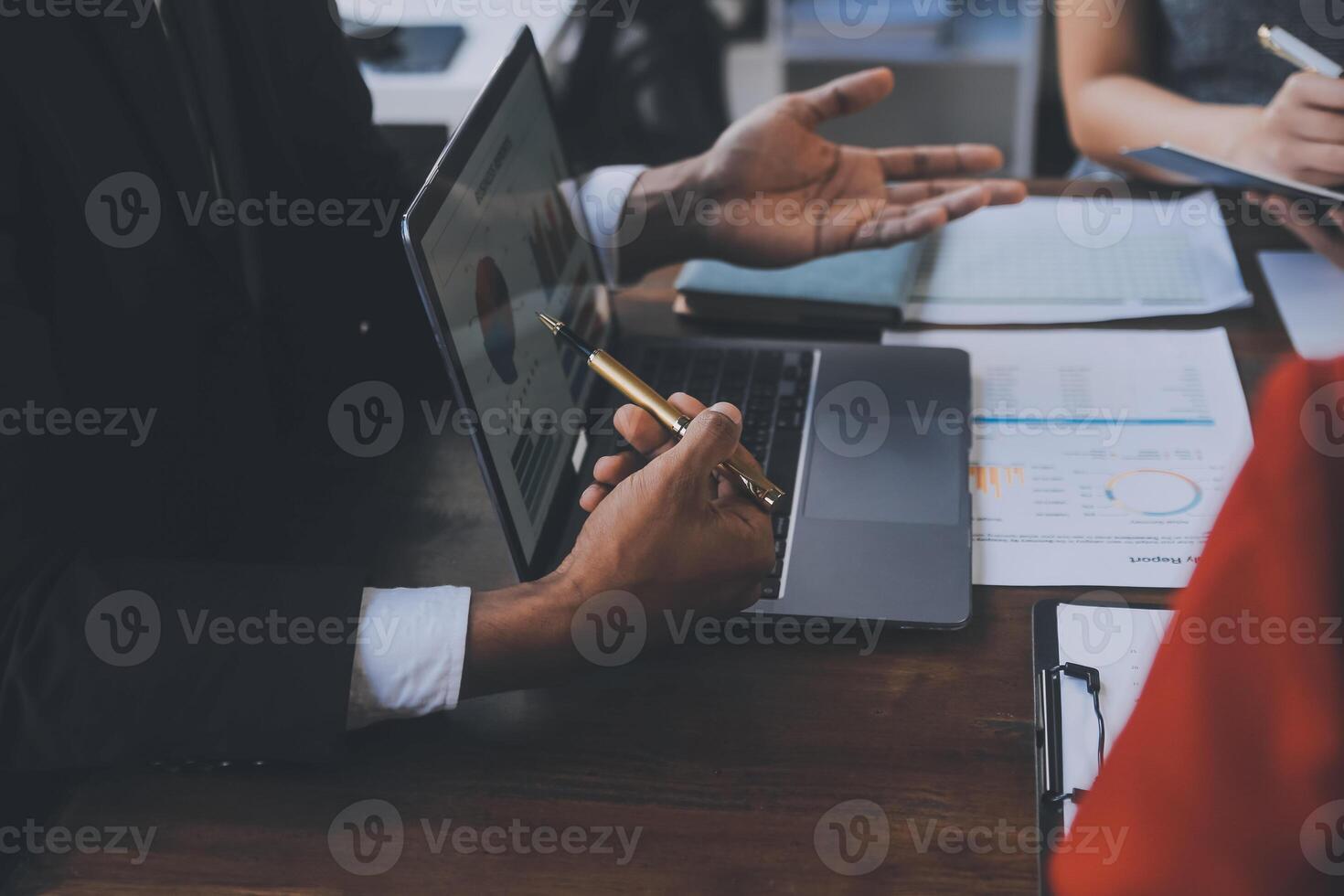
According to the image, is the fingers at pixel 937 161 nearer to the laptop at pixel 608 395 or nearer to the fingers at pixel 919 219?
the fingers at pixel 919 219

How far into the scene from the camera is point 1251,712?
0.48 m

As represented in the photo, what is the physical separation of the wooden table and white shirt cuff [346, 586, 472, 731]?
31mm

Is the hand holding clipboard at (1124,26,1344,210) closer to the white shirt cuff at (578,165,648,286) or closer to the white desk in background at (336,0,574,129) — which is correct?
the white shirt cuff at (578,165,648,286)

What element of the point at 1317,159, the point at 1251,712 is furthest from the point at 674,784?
the point at 1317,159

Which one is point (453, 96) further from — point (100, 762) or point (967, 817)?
point (967, 817)

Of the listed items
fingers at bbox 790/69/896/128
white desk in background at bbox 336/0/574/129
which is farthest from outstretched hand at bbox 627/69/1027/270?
white desk in background at bbox 336/0/574/129

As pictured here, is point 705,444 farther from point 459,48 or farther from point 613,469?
point 459,48

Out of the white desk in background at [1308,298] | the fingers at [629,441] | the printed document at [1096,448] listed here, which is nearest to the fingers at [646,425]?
the fingers at [629,441]

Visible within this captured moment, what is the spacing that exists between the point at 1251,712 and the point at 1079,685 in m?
0.24

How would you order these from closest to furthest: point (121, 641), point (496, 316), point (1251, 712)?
point (1251, 712) < point (121, 641) < point (496, 316)

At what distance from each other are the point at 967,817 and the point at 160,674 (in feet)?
1.57

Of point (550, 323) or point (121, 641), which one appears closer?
point (121, 641)

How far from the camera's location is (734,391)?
3.17 feet

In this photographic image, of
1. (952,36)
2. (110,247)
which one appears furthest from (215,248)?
(952,36)
